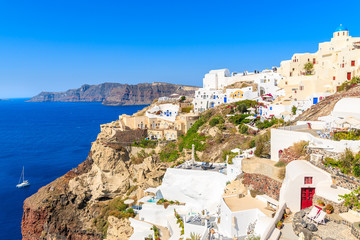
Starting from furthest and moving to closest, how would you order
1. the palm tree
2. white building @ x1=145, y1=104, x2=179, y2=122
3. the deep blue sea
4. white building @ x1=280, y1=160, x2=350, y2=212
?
white building @ x1=145, y1=104, x2=179, y2=122, the deep blue sea, the palm tree, white building @ x1=280, y1=160, x2=350, y2=212

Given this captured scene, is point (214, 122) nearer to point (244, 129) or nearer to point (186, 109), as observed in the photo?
point (244, 129)

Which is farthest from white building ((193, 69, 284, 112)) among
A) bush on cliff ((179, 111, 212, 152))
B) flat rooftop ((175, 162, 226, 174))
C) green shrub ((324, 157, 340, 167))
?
green shrub ((324, 157, 340, 167))

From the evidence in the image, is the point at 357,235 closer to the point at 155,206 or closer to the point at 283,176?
the point at 283,176

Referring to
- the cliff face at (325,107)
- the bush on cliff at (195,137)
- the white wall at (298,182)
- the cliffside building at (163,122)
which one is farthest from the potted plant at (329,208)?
the cliffside building at (163,122)

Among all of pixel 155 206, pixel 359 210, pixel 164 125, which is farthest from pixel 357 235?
pixel 164 125

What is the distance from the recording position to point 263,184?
57.4ft

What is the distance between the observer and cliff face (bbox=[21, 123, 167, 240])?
30625 millimetres

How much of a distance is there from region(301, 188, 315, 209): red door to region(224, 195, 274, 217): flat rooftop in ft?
5.98

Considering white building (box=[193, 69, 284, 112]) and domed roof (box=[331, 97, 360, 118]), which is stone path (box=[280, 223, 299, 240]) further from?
white building (box=[193, 69, 284, 112])


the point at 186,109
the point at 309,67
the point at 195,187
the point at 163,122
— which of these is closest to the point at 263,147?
the point at 195,187

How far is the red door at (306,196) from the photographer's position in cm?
1414

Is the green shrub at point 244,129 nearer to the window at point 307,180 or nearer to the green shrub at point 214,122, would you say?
the green shrub at point 214,122

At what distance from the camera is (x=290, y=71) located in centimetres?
4616

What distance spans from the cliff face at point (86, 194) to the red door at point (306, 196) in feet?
53.5
